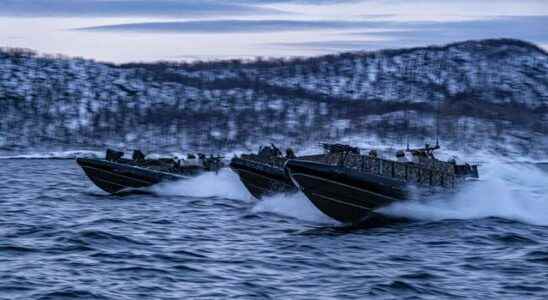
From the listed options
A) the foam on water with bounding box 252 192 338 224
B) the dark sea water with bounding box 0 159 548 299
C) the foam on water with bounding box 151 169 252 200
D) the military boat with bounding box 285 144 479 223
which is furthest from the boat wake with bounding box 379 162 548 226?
the foam on water with bounding box 151 169 252 200

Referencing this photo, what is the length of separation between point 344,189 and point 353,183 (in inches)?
14.2

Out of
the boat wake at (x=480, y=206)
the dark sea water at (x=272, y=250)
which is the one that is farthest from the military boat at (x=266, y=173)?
the boat wake at (x=480, y=206)

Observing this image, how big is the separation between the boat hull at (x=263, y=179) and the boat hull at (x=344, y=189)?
6.59 meters

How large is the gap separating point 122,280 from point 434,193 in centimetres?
1606

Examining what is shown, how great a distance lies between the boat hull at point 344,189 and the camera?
29922mm

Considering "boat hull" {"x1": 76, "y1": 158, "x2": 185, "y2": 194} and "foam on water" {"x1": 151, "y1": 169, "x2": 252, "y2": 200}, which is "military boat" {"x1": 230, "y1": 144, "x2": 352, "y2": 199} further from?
"boat hull" {"x1": 76, "y1": 158, "x2": 185, "y2": 194}

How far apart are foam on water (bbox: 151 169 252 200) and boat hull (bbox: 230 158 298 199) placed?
389 cm

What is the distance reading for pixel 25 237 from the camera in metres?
25.5

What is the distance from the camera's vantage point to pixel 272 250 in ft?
80.3

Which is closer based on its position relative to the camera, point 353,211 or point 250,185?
point 353,211

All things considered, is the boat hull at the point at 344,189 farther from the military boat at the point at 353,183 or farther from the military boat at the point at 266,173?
the military boat at the point at 266,173

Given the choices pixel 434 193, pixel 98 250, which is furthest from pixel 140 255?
pixel 434 193

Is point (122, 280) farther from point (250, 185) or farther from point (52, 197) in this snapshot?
point (52, 197)

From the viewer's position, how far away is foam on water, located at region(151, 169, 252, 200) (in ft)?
148
